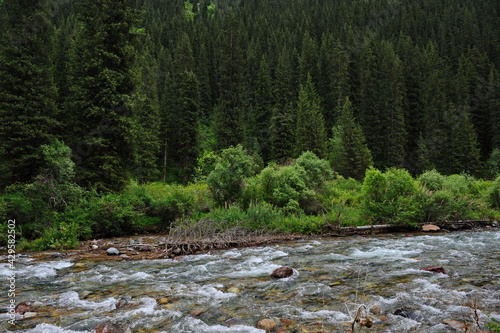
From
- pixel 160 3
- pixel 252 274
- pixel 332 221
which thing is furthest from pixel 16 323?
pixel 160 3

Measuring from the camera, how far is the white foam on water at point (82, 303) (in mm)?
6410

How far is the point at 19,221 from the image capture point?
45.2 ft

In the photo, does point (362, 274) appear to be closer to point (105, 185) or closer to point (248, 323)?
point (248, 323)

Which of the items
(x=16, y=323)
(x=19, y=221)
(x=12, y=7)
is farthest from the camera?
(x=12, y=7)

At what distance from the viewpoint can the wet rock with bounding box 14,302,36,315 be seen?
6.13 meters

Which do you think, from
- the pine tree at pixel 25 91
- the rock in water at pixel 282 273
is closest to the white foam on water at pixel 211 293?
the rock in water at pixel 282 273

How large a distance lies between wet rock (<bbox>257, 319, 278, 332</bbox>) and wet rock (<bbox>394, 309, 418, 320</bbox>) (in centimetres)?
220

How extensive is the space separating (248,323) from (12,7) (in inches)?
782

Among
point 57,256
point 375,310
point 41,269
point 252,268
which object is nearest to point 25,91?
point 57,256

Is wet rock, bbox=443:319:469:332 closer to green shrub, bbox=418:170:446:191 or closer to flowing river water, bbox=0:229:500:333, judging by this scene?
flowing river water, bbox=0:229:500:333

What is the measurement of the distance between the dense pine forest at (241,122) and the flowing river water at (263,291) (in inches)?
170

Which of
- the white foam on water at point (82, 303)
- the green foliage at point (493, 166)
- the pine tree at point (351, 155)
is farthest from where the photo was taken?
the green foliage at point (493, 166)

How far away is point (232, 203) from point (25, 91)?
11834mm

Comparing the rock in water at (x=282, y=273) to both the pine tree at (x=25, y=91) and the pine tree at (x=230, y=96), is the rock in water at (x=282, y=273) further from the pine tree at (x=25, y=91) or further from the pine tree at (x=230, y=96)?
the pine tree at (x=230, y=96)
